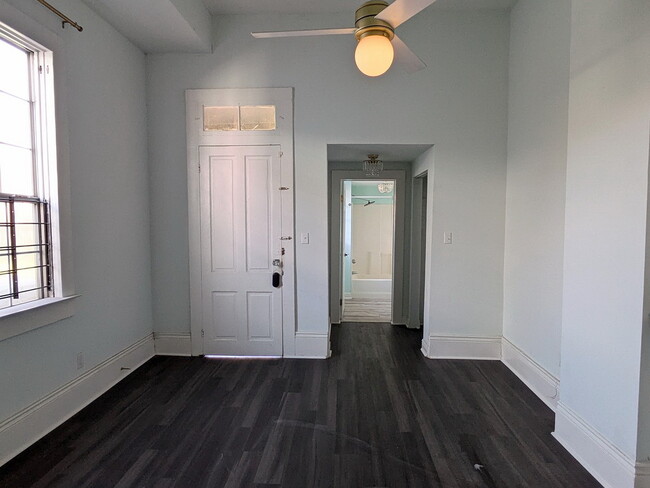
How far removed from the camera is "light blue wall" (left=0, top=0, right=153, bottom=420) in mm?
2211

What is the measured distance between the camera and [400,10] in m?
1.54

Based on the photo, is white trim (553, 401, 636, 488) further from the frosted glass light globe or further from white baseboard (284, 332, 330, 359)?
the frosted glass light globe

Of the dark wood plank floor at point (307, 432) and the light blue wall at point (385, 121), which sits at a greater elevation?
the light blue wall at point (385, 121)

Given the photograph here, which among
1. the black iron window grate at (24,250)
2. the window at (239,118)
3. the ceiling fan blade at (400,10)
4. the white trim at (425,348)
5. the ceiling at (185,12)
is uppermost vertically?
the ceiling at (185,12)

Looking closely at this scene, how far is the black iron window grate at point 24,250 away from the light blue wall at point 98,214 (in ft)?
0.64

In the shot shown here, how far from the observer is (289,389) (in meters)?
2.87

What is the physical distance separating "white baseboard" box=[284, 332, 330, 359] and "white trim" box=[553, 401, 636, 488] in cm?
201

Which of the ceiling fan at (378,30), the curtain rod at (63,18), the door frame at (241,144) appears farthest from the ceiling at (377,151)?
the curtain rod at (63,18)

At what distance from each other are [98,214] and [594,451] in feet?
12.4

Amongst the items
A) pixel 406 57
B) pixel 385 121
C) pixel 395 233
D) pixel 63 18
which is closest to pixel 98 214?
pixel 63 18

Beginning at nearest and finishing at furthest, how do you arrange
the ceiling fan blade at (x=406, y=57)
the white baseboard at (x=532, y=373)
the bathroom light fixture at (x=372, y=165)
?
the ceiling fan blade at (x=406, y=57) → the white baseboard at (x=532, y=373) → the bathroom light fixture at (x=372, y=165)

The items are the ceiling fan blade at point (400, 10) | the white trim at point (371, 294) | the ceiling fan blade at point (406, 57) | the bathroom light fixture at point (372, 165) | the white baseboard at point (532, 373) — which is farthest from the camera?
the white trim at point (371, 294)

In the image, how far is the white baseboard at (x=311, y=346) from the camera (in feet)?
11.5

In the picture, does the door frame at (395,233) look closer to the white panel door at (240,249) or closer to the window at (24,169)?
the white panel door at (240,249)
